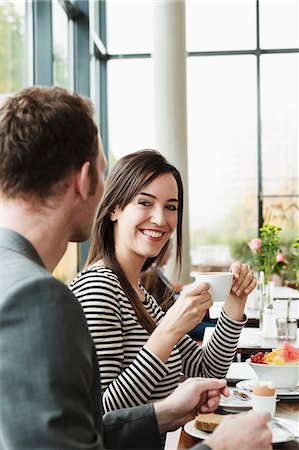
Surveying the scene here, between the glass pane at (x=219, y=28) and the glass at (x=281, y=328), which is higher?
the glass pane at (x=219, y=28)

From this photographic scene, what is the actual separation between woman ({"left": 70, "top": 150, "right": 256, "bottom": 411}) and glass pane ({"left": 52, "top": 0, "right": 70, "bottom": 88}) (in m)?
3.65

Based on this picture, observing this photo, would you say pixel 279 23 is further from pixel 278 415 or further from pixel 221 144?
pixel 278 415

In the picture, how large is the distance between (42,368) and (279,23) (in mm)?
7848

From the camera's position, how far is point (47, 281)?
1.09 metres

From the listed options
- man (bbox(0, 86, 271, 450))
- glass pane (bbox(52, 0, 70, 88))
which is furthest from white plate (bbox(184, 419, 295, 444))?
glass pane (bbox(52, 0, 70, 88))

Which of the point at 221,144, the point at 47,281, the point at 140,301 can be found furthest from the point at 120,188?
the point at 221,144

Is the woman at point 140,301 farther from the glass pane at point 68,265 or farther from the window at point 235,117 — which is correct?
the window at point 235,117

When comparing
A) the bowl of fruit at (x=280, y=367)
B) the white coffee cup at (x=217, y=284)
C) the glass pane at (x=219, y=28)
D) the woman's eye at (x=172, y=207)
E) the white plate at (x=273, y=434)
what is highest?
the glass pane at (x=219, y=28)

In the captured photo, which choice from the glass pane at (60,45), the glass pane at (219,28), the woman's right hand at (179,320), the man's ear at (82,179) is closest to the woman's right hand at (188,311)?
the woman's right hand at (179,320)

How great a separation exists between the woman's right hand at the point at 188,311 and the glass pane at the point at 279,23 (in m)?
6.83

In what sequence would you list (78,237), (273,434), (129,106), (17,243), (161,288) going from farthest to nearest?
(129,106) → (161,288) → (273,434) → (78,237) → (17,243)

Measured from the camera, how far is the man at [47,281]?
41.2 inches

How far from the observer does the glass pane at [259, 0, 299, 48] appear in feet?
27.3

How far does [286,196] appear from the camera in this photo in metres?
8.21
